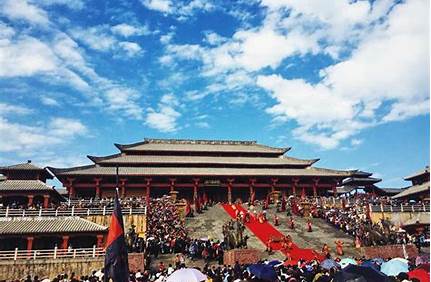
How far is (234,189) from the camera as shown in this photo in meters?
45.8

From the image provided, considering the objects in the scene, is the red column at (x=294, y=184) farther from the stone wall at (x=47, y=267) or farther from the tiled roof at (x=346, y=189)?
the stone wall at (x=47, y=267)

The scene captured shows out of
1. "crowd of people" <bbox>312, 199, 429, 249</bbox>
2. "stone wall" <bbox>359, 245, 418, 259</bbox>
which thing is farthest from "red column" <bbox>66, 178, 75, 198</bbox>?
"stone wall" <bbox>359, 245, 418, 259</bbox>

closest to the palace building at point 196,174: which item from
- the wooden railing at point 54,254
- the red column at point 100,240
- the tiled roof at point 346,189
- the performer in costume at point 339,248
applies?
→ the tiled roof at point 346,189

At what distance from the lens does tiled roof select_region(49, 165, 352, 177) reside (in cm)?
4055

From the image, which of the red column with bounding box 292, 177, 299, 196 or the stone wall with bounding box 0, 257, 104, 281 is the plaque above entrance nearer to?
the red column with bounding box 292, 177, 299, 196

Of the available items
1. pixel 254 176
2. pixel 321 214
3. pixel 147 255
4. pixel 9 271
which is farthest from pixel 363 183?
pixel 9 271

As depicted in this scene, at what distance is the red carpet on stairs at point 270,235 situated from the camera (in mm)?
23289

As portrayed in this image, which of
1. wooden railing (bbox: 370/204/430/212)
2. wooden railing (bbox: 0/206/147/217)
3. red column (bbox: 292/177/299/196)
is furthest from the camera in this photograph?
red column (bbox: 292/177/299/196)

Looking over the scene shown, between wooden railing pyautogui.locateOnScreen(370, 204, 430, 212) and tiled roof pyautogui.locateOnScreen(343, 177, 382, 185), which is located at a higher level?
tiled roof pyautogui.locateOnScreen(343, 177, 382, 185)

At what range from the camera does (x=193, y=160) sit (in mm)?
46188

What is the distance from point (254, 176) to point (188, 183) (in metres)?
7.26

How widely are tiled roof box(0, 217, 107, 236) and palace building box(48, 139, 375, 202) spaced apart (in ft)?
38.4

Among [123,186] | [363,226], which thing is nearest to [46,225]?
[123,186]

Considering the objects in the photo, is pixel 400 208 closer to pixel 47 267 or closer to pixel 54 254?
pixel 54 254
